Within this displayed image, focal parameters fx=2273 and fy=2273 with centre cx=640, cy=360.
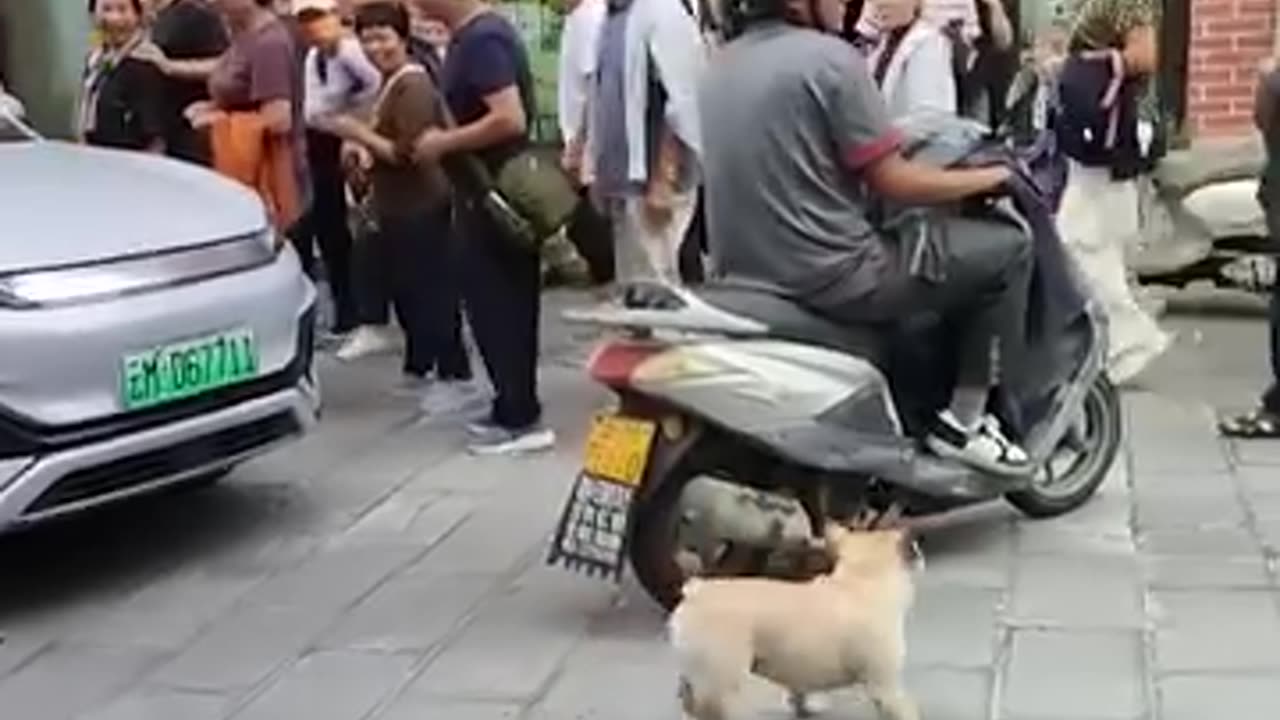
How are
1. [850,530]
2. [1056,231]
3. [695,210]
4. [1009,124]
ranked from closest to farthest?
1. [850,530]
2. [1056,231]
3. [695,210]
4. [1009,124]

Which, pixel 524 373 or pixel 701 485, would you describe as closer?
pixel 701 485

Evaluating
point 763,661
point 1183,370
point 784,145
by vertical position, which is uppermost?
point 784,145

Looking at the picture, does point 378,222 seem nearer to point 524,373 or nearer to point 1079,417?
point 524,373

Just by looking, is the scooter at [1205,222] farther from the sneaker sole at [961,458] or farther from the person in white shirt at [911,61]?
the sneaker sole at [961,458]

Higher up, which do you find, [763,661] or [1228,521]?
[763,661]

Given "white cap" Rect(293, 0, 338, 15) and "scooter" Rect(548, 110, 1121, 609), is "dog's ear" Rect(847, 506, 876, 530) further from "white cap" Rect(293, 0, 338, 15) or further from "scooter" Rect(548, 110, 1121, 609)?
"white cap" Rect(293, 0, 338, 15)

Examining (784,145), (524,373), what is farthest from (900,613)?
(524,373)

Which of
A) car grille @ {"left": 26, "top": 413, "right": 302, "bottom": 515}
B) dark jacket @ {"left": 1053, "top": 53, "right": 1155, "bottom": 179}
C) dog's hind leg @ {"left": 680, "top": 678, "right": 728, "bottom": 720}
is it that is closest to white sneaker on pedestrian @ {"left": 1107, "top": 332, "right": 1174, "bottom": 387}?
dark jacket @ {"left": 1053, "top": 53, "right": 1155, "bottom": 179}

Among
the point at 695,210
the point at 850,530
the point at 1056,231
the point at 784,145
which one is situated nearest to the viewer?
the point at 850,530

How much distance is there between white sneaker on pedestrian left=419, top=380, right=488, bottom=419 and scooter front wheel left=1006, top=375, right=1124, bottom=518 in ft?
8.44

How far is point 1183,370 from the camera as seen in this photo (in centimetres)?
929

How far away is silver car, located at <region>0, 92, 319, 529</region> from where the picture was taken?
6168mm

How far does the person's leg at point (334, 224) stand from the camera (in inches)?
413

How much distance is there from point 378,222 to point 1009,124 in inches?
117
